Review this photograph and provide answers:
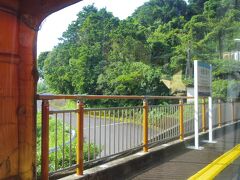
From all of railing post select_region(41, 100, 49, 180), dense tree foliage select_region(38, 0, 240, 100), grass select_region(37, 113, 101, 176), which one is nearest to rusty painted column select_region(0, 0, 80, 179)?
railing post select_region(41, 100, 49, 180)

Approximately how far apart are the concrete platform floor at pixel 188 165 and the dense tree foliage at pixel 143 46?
2236 mm

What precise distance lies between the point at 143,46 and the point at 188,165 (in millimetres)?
19595

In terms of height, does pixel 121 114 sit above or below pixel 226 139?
above

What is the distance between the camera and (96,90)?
1163 cm

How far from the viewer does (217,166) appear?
6242mm

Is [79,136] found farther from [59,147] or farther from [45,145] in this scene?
[45,145]

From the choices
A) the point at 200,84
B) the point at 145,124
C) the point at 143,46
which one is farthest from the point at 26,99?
the point at 143,46

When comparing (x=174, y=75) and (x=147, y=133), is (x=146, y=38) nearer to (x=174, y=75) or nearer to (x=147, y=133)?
(x=174, y=75)

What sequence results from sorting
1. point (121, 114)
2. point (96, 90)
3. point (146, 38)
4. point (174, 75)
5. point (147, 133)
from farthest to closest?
point (146, 38) → point (174, 75) → point (96, 90) → point (147, 133) → point (121, 114)

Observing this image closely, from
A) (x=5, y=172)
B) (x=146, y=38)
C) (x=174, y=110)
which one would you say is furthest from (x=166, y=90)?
(x=5, y=172)

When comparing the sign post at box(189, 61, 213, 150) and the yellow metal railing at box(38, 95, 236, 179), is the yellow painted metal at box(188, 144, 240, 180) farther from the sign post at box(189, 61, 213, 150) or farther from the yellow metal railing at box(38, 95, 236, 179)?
the yellow metal railing at box(38, 95, 236, 179)

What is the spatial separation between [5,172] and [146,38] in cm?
2098

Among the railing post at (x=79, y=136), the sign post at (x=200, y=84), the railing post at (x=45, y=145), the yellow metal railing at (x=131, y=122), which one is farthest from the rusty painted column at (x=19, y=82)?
the sign post at (x=200, y=84)

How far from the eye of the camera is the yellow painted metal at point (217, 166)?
552cm
